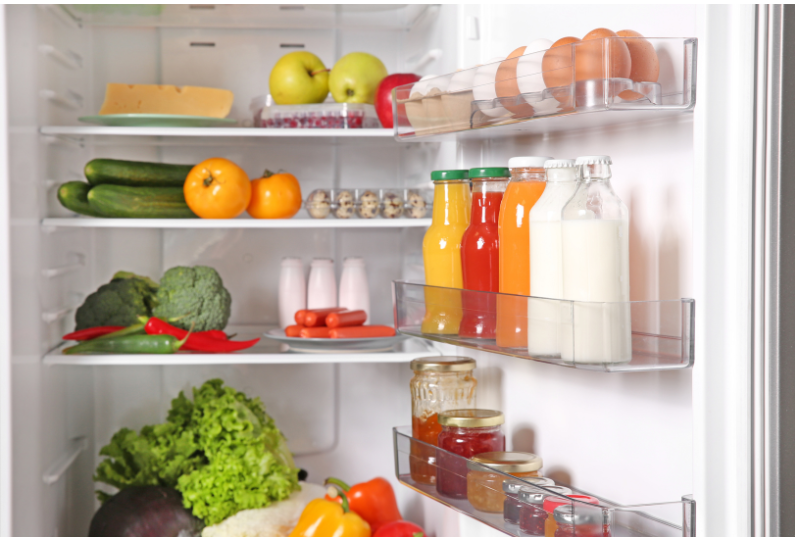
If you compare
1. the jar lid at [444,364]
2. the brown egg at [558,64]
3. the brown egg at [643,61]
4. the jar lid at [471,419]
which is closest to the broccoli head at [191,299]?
the jar lid at [444,364]

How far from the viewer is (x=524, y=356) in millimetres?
940

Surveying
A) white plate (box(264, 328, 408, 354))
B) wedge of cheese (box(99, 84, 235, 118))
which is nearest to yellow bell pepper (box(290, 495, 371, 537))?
white plate (box(264, 328, 408, 354))

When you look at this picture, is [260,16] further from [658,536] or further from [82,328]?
[658,536]

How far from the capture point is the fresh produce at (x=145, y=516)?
4.98ft

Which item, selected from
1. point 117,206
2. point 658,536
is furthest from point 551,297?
point 117,206

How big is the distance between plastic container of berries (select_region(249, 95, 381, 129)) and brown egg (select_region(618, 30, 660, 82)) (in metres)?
0.87

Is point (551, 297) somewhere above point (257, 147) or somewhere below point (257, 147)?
below

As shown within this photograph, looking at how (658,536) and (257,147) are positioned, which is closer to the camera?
(658,536)

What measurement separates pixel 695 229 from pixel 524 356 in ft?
0.92

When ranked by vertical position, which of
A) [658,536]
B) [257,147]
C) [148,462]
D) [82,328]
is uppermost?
[257,147]

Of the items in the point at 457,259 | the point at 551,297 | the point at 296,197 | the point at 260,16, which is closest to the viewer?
the point at 551,297

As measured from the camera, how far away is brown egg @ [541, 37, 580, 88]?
886 mm

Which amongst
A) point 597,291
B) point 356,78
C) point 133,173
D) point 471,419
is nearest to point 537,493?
point 471,419

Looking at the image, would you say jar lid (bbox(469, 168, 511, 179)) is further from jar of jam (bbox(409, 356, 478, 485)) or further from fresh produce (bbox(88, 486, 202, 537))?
fresh produce (bbox(88, 486, 202, 537))
